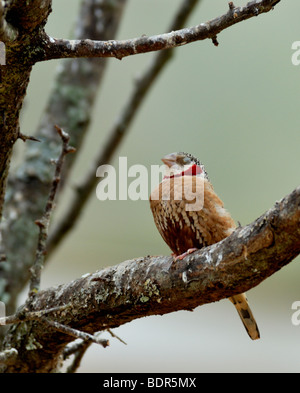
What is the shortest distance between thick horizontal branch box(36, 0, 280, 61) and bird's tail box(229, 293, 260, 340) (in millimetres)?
1016

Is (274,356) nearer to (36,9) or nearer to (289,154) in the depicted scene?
(289,154)

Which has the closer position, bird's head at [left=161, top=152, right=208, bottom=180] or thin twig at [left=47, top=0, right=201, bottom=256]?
bird's head at [left=161, top=152, right=208, bottom=180]

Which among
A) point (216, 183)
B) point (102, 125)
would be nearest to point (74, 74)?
point (216, 183)

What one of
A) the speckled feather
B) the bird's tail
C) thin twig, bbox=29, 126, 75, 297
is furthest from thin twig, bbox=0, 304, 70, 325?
the bird's tail

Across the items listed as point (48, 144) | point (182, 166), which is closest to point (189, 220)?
point (182, 166)

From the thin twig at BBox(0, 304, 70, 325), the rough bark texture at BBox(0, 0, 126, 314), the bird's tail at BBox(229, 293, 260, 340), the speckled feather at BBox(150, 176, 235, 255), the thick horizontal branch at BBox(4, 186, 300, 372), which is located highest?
the rough bark texture at BBox(0, 0, 126, 314)

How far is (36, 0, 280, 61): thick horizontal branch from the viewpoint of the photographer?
161cm

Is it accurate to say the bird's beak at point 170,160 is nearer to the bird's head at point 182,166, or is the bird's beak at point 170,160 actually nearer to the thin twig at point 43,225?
the bird's head at point 182,166

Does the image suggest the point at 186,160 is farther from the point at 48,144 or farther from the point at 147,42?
the point at 48,144

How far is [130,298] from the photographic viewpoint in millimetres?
1798

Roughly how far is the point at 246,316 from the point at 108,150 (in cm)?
159

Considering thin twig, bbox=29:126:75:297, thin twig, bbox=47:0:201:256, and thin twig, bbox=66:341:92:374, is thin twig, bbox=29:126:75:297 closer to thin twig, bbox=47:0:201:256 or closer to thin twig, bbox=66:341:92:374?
thin twig, bbox=66:341:92:374

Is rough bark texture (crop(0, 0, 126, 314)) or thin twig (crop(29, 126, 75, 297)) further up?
rough bark texture (crop(0, 0, 126, 314))

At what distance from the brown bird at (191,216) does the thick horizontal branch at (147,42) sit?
2.05 ft
